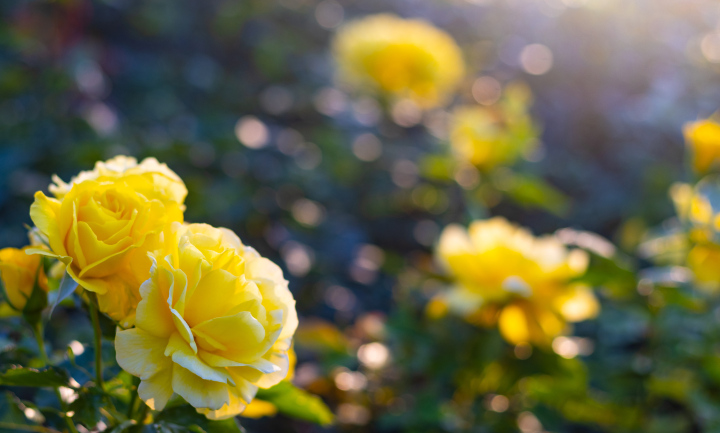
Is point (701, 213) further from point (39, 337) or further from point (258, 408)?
point (39, 337)

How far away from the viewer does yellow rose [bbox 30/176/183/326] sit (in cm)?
50

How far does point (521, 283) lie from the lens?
1.05 metres

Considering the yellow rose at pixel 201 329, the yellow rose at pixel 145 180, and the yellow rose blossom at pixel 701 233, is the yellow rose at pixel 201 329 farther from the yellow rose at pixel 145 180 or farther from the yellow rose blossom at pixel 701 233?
the yellow rose blossom at pixel 701 233

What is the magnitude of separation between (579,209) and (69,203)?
2.15 m

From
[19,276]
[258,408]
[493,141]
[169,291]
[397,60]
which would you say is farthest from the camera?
[397,60]

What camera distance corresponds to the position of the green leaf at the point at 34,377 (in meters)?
0.52

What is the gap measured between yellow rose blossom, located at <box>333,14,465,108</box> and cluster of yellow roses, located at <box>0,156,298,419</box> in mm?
1474

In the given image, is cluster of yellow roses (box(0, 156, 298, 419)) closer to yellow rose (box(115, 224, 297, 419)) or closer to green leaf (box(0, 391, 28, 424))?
yellow rose (box(115, 224, 297, 419))

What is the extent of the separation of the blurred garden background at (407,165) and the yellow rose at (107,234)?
15.3 inches

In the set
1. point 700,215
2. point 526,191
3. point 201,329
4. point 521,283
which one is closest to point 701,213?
point 700,215

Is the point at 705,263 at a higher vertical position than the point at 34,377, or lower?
higher

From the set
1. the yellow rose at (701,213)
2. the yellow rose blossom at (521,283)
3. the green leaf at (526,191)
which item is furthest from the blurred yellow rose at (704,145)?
the green leaf at (526,191)

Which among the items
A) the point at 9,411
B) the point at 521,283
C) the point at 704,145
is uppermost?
the point at 704,145

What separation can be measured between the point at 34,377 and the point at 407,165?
1508 mm
